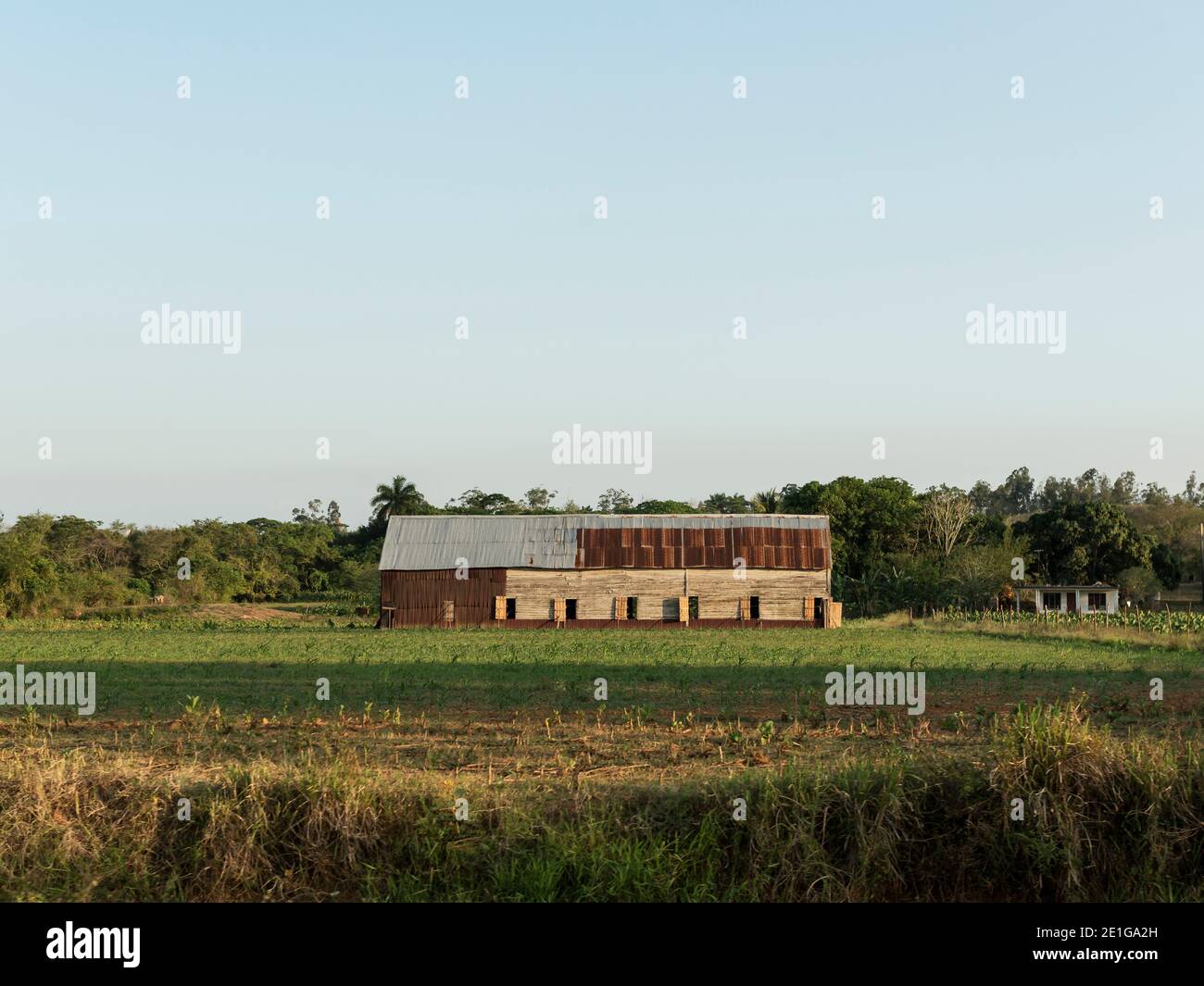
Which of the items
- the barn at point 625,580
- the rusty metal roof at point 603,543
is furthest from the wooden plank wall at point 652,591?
Result: the rusty metal roof at point 603,543

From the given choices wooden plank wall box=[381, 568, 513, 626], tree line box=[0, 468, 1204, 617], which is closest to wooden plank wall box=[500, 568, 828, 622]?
wooden plank wall box=[381, 568, 513, 626]

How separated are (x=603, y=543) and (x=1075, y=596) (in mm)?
36877

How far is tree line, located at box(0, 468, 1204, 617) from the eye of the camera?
67.6 m

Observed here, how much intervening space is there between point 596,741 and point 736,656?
1649 cm

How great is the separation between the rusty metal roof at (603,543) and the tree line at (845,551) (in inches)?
621

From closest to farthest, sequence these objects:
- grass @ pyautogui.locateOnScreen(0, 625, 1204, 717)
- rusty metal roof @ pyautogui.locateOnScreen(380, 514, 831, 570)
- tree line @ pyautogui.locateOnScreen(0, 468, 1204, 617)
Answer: grass @ pyautogui.locateOnScreen(0, 625, 1204, 717) < rusty metal roof @ pyautogui.locateOnScreen(380, 514, 831, 570) < tree line @ pyautogui.locateOnScreen(0, 468, 1204, 617)

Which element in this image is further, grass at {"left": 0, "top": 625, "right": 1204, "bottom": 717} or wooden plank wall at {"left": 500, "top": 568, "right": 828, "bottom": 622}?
wooden plank wall at {"left": 500, "top": 568, "right": 828, "bottom": 622}

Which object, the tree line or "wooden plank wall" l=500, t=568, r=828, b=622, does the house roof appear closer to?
the tree line

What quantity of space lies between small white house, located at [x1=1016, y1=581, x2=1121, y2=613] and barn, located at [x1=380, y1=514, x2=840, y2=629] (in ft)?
81.4

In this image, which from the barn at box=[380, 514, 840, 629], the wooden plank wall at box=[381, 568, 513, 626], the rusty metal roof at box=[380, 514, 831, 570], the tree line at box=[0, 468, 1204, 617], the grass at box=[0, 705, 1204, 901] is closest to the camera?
the grass at box=[0, 705, 1204, 901]

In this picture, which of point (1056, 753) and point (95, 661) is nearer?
point (1056, 753)
